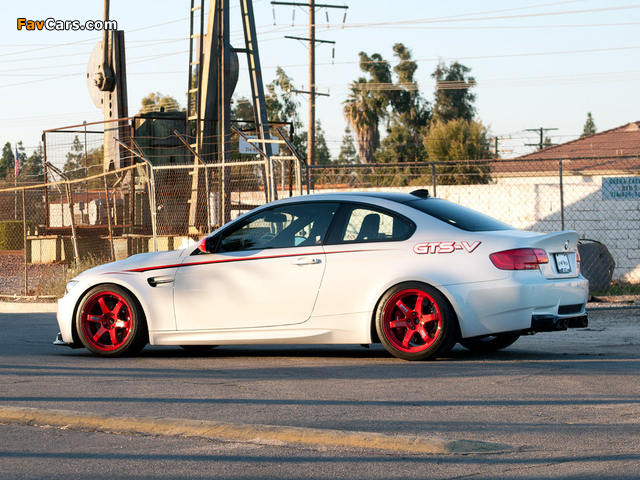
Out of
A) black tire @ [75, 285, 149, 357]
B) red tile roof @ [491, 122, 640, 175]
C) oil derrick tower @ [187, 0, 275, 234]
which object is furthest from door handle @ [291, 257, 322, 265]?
red tile roof @ [491, 122, 640, 175]

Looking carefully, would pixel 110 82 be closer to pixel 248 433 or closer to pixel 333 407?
pixel 333 407

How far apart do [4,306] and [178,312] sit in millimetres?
8421

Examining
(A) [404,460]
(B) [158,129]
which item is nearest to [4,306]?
(B) [158,129]

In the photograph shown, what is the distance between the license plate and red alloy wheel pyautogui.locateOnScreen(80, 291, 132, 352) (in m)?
3.85

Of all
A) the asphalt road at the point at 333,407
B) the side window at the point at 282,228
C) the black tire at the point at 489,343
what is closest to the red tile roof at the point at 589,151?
the black tire at the point at 489,343

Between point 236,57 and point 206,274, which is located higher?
point 236,57

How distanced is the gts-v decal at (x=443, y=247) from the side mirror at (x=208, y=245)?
1887 millimetres

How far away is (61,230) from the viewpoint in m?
17.6

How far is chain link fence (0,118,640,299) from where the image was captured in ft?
50.7

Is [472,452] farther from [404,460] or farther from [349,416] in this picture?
[349,416]

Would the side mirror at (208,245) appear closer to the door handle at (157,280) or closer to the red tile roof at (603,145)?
the door handle at (157,280)

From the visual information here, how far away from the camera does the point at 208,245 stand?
768 centimetres

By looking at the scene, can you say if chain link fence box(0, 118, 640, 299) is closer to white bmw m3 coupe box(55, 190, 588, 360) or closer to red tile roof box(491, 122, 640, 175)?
white bmw m3 coupe box(55, 190, 588, 360)

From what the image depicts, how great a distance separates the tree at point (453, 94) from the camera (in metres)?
68.0
